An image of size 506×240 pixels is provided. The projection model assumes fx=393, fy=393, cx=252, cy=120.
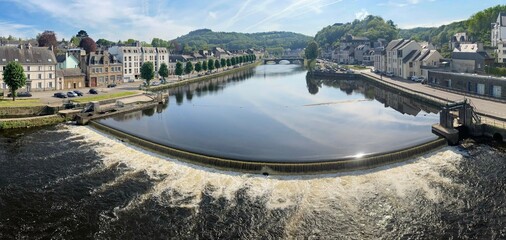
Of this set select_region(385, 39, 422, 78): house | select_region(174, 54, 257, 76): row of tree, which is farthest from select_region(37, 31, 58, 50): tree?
select_region(385, 39, 422, 78): house

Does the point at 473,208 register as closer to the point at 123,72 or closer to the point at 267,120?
the point at 267,120

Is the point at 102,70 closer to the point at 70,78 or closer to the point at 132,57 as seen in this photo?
the point at 70,78

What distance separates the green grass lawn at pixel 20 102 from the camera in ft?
163

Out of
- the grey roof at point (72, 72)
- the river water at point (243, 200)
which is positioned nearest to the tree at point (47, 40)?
the grey roof at point (72, 72)

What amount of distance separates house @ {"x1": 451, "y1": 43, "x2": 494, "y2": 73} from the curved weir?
56.0ft

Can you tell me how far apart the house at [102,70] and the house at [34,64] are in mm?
8208

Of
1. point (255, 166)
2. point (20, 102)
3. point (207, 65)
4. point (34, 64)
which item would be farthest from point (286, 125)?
point (207, 65)

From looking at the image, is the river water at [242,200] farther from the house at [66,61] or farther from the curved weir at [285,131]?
the house at [66,61]

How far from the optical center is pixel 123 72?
307ft

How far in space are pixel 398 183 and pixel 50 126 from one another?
3790cm

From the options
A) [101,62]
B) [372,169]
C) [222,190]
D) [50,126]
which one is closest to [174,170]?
[222,190]

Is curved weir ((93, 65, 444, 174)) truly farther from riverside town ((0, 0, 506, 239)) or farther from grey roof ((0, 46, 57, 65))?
grey roof ((0, 46, 57, 65))

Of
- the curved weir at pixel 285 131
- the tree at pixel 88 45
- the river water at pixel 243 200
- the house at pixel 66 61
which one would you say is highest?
the tree at pixel 88 45

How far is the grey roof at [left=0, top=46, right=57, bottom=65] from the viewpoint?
2557 inches
